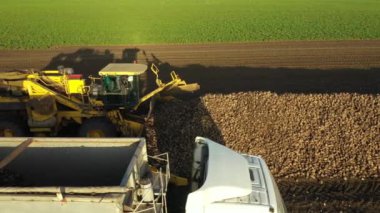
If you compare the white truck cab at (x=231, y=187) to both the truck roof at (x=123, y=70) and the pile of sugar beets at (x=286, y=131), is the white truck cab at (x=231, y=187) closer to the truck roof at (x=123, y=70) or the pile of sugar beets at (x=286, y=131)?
the pile of sugar beets at (x=286, y=131)

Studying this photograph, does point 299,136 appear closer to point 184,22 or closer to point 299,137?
point 299,137

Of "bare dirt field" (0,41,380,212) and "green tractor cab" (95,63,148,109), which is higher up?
"green tractor cab" (95,63,148,109)

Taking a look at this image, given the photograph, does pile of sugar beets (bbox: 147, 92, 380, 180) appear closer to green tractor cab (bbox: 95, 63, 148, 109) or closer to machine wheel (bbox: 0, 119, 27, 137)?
green tractor cab (bbox: 95, 63, 148, 109)

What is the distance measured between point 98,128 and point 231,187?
7115 millimetres

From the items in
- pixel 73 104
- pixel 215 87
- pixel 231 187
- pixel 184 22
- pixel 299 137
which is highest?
pixel 184 22

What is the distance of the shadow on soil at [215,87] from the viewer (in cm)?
978

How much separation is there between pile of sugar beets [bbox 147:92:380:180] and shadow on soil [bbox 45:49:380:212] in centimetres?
4

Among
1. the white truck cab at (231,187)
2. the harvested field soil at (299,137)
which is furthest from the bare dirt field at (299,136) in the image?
the white truck cab at (231,187)

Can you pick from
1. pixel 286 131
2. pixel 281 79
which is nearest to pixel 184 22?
pixel 281 79

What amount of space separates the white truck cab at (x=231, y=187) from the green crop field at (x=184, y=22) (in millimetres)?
22430

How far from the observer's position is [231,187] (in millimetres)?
5492

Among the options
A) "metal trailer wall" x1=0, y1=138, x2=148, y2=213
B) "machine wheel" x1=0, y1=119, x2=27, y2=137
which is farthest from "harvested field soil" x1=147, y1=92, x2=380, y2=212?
"metal trailer wall" x1=0, y1=138, x2=148, y2=213

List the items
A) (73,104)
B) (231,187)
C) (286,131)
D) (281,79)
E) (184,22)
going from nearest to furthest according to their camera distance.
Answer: (231,187), (286,131), (73,104), (281,79), (184,22)

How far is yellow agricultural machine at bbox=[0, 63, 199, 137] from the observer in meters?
12.2
